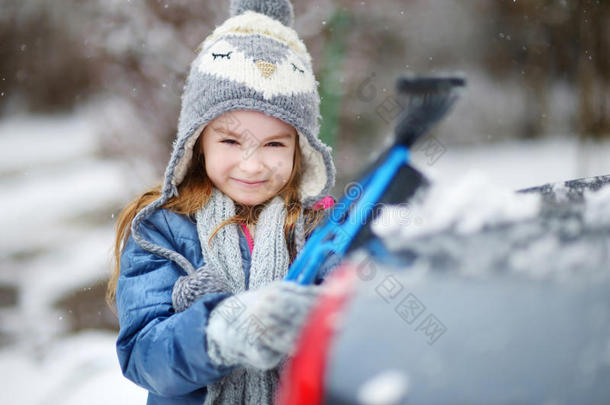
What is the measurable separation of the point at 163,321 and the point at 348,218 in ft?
1.33

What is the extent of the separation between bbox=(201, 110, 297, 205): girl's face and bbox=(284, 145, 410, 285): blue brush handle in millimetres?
315

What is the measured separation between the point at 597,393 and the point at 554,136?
353cm

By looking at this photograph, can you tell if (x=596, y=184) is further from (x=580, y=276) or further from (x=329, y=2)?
(x=329, y=2)

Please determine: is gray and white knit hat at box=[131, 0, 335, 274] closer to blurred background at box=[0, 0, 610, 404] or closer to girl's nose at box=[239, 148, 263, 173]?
girl's nose at box=[239, 148, 263, 173]

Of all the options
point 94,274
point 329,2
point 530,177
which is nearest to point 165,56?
point 329,2

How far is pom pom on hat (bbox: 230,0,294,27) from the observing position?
1310 millimetres

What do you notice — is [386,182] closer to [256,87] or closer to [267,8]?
[256,87]

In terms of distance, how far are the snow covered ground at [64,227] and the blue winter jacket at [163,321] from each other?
4.26ft

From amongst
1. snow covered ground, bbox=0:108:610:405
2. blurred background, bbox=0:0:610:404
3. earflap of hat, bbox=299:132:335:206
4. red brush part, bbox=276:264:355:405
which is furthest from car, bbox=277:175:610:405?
blurred background, bbox=0:0:610:404

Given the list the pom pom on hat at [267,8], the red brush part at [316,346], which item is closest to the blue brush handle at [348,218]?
the red brush part at [316,346]

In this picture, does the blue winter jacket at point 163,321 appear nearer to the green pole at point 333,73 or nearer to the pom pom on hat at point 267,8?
the pom pom on hat at point 267,8

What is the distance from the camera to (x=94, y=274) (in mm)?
3479

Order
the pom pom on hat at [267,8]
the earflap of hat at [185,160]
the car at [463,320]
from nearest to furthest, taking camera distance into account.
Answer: the car at [463,320] < the earflap of hat at [185,160] < the pom pom on hat at [267,8]

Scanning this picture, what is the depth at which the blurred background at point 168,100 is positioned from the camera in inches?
108
